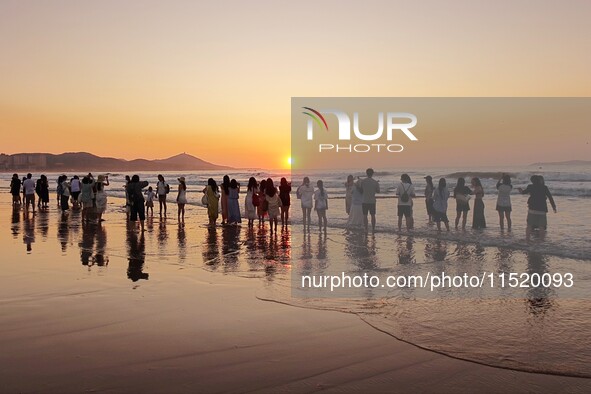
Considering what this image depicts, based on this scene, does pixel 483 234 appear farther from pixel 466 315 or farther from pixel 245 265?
pixel 466 315

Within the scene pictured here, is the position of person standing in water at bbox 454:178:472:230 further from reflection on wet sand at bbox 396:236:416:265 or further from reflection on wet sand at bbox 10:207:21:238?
reflection on wet sand at bbox 10:207:21:238

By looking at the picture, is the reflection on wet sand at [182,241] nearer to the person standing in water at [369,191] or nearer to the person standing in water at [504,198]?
the person standing in water at [369,191]

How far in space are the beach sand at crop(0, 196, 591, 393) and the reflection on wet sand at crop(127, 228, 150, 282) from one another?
0.40ft

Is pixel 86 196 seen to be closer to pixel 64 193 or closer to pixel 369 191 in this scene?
pixel 64 193

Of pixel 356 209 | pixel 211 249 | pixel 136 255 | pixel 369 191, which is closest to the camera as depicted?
pixel 136 255

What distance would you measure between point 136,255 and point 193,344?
7491 millimetres

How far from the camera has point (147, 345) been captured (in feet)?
20.3

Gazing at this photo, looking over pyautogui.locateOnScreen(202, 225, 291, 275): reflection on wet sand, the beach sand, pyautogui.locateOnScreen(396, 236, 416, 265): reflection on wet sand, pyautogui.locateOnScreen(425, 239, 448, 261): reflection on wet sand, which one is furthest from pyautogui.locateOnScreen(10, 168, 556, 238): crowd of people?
the beach sand

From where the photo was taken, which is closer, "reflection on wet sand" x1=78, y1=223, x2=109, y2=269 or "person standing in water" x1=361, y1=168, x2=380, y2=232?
"reflection on wet sand" x1=78, y1=223, x2=109, y2=269

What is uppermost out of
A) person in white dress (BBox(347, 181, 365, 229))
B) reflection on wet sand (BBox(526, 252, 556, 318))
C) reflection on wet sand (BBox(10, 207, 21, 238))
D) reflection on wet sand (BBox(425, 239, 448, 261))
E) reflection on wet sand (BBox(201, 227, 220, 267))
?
person in white dress (BBox(347, 181, 365, 229))

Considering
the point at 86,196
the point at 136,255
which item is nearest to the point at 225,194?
the point at 86,196

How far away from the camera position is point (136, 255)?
13.2 metres

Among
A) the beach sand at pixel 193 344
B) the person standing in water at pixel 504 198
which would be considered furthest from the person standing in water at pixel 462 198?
the beach sand at pixel 193 344

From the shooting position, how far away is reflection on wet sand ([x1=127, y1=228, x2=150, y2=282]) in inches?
416
